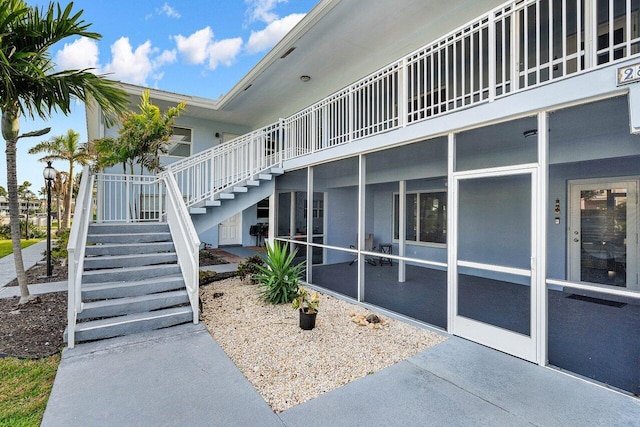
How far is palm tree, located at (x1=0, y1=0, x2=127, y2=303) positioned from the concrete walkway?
11.0 feet

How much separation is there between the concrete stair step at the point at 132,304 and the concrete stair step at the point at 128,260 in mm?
774

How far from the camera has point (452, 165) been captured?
14.0 feet

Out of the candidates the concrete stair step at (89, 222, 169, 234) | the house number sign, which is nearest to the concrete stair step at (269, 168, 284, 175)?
the concrete stair step at (89, 222, 169, 234)

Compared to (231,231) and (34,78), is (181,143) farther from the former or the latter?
(34,78)

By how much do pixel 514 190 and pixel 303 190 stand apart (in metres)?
4.97

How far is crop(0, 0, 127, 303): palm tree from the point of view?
14.0 ft

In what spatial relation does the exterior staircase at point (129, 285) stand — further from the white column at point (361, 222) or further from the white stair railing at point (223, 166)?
the white column at point (361, 222)

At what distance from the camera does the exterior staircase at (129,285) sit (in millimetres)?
4180

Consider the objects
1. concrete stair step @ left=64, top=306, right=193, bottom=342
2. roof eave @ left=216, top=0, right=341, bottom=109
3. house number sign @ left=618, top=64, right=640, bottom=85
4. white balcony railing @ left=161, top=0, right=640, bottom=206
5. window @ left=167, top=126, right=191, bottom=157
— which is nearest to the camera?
house number sign @ left=618, top=64, right=640, bottom=85

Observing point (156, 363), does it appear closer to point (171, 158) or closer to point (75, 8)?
point (75, 8)

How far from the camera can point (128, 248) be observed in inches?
223

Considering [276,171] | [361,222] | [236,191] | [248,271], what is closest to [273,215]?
[276,171]

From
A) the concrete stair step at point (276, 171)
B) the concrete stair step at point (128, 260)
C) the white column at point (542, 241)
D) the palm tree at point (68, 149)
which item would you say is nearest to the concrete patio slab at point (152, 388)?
the concrete stair step at point (128, 260)

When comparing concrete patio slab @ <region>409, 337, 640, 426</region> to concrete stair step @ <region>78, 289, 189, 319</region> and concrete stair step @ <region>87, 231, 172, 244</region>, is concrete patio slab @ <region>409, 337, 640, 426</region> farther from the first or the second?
concrete stair step @ <region>87, 231, 172, 244</region>
